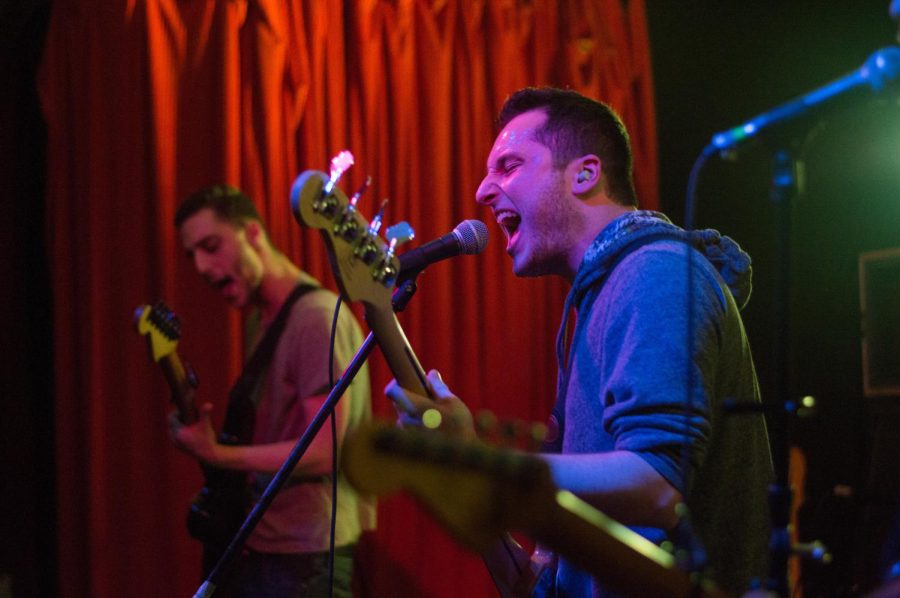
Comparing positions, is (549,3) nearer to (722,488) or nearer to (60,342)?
(60,342)

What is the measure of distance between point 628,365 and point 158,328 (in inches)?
75.7

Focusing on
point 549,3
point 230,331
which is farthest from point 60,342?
point 549,3

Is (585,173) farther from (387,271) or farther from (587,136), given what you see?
(387,271)

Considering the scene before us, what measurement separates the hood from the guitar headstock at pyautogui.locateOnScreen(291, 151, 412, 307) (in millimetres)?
368

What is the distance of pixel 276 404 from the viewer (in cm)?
279

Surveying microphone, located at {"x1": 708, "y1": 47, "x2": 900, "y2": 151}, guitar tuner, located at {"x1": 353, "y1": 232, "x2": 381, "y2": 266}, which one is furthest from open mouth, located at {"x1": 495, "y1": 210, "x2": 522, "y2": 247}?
microphone, located at {"x1": 708, "y1": 47, "x2": 900, "y2": 151}

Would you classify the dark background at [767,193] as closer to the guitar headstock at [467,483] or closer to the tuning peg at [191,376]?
the tuning peg at [191,376]

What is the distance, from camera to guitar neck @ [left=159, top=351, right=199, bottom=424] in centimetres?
290

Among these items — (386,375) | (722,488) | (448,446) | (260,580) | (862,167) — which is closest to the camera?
(448,446)

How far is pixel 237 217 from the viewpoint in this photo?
308 cm

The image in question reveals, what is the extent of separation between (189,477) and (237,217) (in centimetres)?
89

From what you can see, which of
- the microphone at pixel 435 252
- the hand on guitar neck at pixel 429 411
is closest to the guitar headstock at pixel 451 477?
the hand on guitar neck at pixel 429 411

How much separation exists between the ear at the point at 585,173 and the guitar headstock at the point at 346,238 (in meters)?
0.42

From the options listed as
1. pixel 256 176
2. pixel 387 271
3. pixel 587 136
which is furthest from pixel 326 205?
pixel 256 176
